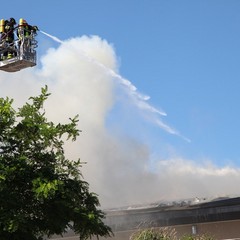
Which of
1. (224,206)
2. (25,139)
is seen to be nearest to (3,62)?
(25,139)

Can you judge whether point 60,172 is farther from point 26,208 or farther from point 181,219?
point 181,219

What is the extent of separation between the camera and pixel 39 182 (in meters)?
27.1

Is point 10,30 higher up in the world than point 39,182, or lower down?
higher up

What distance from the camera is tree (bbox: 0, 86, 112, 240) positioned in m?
26.7

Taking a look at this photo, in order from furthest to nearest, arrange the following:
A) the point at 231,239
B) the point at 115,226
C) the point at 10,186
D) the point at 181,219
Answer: the point at 115,226
the point at 181,219
the point at 231,239
the point at 10,186

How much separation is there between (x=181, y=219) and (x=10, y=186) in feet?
131

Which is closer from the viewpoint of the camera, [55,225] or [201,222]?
[55,225]

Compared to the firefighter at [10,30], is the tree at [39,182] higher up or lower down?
lower down

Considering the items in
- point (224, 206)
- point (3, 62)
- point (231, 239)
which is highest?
point (3, 62)

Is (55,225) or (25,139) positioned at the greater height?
(25,139)

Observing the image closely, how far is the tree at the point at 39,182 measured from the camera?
26.7 meters

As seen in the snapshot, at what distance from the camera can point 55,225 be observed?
92.9 ft

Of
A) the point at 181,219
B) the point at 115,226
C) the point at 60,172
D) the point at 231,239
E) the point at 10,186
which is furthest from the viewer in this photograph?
the point at 115,226

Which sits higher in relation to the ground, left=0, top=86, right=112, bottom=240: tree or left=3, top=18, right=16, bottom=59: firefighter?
left=3, top=18, right=16, bottom=59: firefighter
